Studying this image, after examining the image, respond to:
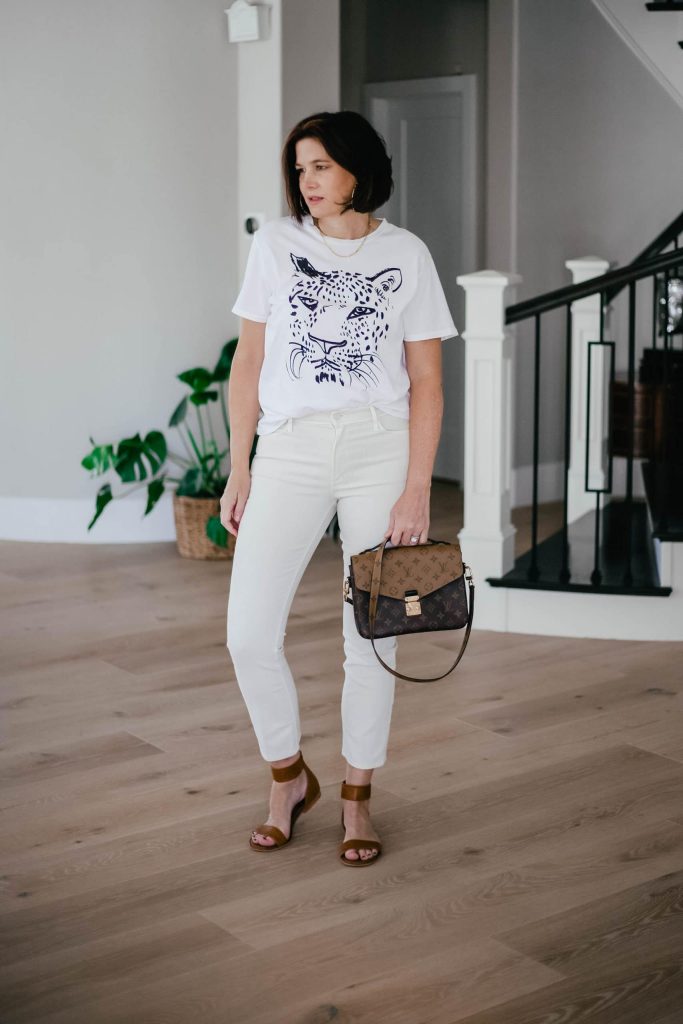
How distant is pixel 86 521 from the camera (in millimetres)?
5730

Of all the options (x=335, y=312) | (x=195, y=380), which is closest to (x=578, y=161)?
(x=195, y=380)

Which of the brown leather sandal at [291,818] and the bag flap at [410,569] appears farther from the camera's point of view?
the brown leather sandal at [291,818]

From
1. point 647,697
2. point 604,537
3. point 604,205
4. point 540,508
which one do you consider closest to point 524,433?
point 540,508

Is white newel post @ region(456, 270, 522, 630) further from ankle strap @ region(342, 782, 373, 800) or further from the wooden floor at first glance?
ankle strap @ region(342, 782, 373, 800)

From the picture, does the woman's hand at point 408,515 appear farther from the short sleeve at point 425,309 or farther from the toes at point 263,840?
the toes at point 263,840

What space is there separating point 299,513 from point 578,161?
15.2 feet

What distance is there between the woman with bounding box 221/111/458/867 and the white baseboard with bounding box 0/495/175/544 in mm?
3260

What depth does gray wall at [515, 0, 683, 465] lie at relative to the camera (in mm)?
6383

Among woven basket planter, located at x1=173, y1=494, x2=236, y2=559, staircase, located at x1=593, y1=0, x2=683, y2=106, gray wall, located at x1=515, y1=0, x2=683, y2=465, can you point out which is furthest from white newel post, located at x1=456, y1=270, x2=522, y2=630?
gray wall, located at x1=515, y1=0, x2=683, y2=465

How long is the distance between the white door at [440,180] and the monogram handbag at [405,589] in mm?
4379

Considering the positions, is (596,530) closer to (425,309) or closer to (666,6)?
(425,309)

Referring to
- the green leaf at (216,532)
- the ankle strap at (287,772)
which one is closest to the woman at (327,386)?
the ankle strap at (287,772)

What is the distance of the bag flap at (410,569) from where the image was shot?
2.41m

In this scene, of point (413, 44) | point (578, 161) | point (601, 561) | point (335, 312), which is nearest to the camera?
point (335, 312)
